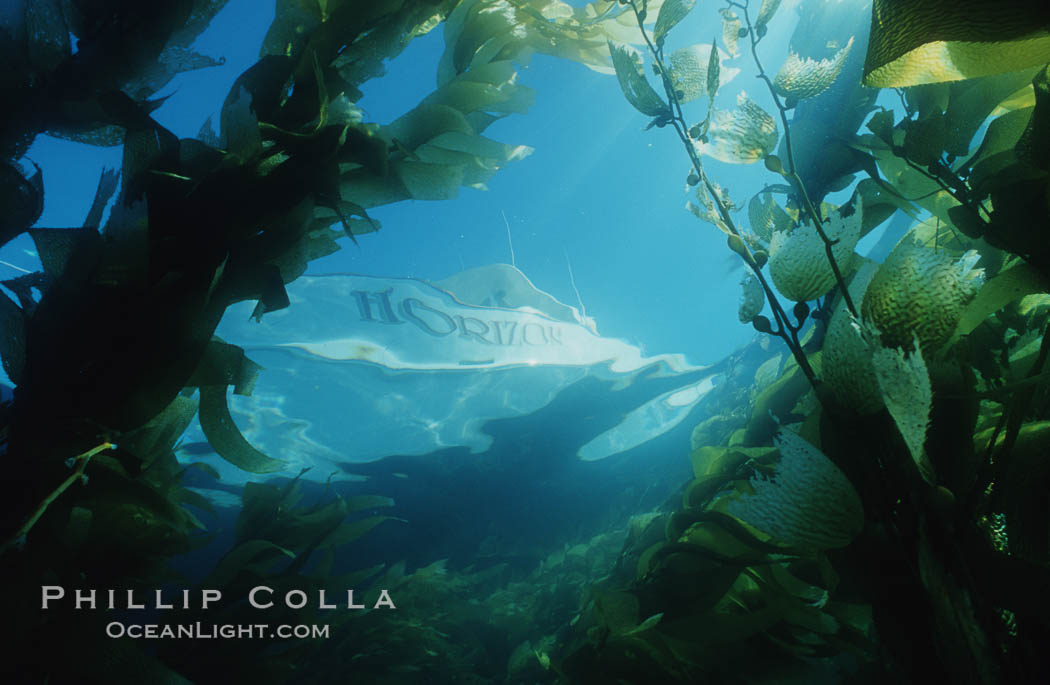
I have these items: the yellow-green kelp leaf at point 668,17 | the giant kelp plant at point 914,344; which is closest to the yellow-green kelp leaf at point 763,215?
the giant kelp plant at point 914,344

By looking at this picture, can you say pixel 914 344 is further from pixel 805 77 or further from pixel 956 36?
pixel 805 77

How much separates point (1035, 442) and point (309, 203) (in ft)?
5.20

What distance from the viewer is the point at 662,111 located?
0.88 m

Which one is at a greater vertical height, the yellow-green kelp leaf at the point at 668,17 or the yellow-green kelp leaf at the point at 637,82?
the yellow-green kelp leaf at the point at 668,17

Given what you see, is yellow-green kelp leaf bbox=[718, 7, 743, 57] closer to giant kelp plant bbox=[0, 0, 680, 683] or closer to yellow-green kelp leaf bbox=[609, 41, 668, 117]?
yellow-green kelp leaf bbox=[609, 41, 668, 117]

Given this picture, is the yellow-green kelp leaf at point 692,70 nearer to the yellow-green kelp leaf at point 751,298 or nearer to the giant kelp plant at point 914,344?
the giant kelp plant at point 914,344

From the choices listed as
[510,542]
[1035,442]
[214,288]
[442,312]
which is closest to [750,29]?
[1035,442]

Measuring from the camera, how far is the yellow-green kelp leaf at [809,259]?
630mm

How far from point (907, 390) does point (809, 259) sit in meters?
0.26

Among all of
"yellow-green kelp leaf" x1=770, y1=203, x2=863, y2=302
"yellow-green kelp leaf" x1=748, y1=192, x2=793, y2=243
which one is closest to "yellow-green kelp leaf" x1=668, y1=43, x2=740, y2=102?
"yellow-green kelp leaf" x1=748, y1=192, x2=793, y2=243

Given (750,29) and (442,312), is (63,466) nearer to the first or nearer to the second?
(750,29)

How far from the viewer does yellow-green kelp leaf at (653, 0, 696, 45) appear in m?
0.94

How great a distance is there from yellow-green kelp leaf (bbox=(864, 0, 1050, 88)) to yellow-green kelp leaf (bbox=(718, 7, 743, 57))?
1.21 feet

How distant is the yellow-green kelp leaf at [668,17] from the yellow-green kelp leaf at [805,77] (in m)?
0.28
